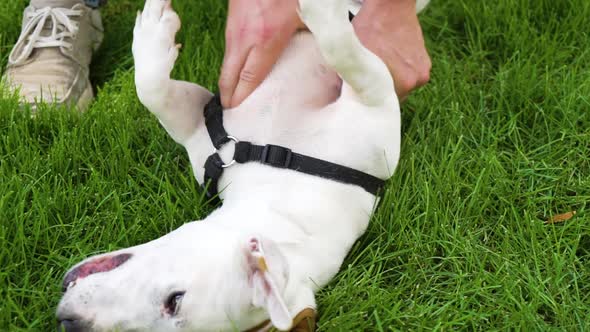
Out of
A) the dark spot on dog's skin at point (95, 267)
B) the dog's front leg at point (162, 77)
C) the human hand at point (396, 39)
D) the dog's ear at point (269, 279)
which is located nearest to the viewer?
the dog's ear at point (269, 279)

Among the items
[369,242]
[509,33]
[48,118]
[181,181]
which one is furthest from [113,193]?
[509,33]

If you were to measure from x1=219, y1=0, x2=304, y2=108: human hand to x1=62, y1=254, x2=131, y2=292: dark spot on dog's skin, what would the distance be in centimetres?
73

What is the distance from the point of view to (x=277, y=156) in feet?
6.81

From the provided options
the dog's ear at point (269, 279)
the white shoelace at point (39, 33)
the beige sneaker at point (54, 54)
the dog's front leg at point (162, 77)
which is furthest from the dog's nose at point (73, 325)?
the white shoelace at point (39, 33)

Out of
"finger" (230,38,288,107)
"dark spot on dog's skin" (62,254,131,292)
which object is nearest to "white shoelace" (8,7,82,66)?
"finger" (230,38,288,107)

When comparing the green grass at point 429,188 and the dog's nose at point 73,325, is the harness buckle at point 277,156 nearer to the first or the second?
the green grass at point 429,188

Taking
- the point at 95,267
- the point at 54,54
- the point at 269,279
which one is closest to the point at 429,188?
the point at 269,279

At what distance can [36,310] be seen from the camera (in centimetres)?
190

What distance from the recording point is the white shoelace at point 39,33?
9.42ft

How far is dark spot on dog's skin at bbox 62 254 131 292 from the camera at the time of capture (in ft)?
5.70

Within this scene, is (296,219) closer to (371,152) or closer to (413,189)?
(371,152)

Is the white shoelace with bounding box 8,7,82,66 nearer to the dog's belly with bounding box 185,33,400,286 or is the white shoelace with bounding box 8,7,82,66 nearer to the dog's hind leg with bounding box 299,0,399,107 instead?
the dog's belly with bounding box 185,33,400,286

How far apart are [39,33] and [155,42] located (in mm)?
881

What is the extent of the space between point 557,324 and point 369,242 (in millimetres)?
578
